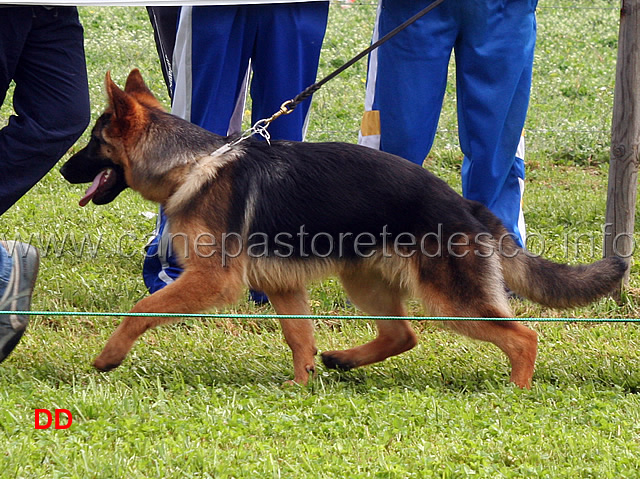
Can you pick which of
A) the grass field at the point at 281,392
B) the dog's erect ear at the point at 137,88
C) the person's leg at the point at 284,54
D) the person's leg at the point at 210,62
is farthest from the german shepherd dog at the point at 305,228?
the person's leg at the point at 284,54

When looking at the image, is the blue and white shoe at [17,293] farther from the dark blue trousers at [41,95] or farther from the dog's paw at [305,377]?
the dog's paw at [305,377]

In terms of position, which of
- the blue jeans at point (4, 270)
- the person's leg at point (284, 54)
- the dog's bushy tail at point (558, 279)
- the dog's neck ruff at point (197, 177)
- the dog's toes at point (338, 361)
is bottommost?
the dog's toes at point (338, 361)

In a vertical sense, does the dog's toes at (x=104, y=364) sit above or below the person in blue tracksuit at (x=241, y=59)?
below

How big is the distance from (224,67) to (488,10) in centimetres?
140

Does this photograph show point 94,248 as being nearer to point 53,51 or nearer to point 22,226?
point 22,226

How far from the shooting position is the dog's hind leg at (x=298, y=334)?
3959 mm

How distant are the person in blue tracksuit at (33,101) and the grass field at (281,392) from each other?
0.46 m

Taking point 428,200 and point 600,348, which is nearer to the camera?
point 428,200

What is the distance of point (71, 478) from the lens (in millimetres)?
2711

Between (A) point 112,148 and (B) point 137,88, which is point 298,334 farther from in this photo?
(B) point 137,88

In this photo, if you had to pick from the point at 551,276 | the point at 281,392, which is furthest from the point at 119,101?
the point at 551,276

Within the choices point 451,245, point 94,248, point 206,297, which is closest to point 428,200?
point 451,245

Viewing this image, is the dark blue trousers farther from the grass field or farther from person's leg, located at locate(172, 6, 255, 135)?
the grass field

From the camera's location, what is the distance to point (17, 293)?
12.8 feet
